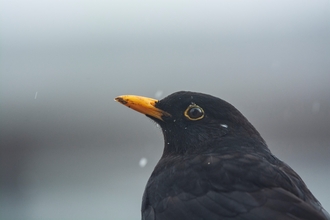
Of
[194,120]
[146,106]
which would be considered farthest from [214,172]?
[146,106]

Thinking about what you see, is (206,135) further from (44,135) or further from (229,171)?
(44,135)

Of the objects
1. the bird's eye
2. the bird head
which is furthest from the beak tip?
the bird's eye

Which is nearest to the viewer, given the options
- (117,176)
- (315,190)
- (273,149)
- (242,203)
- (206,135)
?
(242,203)

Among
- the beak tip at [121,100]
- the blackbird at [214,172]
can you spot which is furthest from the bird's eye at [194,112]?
the beak tip at [121,100]

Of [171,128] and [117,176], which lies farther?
[117,176]

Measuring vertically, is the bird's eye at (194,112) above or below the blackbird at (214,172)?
above

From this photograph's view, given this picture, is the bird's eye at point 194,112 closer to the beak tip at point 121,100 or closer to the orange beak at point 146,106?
the orange beak at point 146,106

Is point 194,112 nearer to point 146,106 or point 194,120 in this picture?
point 194,120

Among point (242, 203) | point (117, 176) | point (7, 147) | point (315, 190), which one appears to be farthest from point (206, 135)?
point (7, 147)
